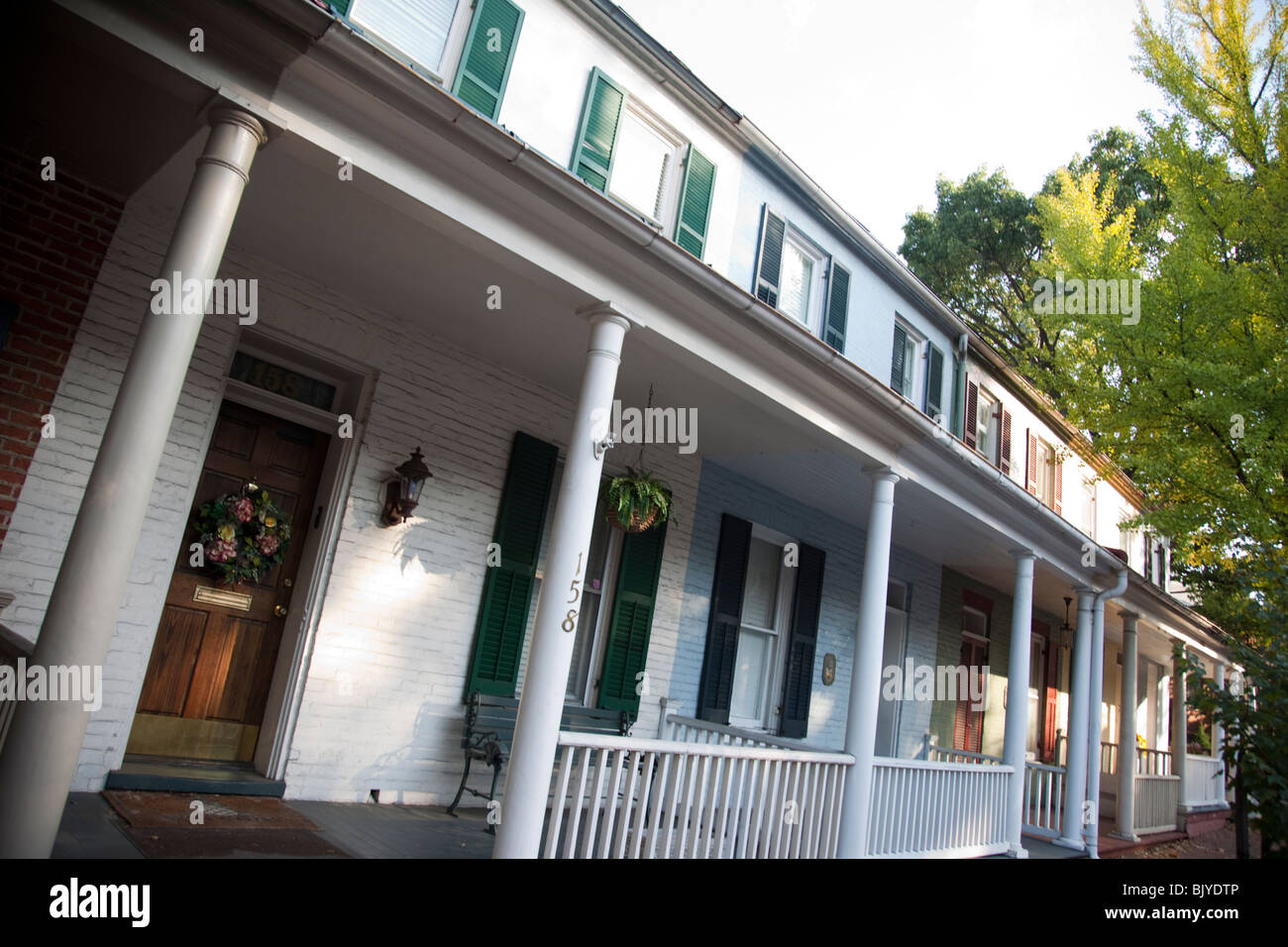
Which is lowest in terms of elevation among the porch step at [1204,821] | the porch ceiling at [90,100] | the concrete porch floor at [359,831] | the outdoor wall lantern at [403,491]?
the concrete porch floor at [359,831]

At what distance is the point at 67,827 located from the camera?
371cm

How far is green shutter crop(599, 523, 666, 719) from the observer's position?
695 cm

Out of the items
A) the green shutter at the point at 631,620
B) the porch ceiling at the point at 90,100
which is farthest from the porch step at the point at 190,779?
the porch ceiling at the point at 90,100

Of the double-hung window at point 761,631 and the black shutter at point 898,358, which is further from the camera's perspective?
the black shutter at point 898,358

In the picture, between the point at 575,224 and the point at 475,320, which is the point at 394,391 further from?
the point at 575,224

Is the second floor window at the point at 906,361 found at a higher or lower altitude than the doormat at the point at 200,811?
higher

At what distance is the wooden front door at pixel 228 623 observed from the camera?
4.97 meters

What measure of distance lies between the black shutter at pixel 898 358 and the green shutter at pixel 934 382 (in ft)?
1.46

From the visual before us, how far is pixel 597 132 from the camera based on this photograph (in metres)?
6.51

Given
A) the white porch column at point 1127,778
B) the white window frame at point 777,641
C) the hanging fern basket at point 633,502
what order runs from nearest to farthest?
the hanging fern basket at point 633,502, the white window frame at point 777,641, the white porch column at point 1127,778

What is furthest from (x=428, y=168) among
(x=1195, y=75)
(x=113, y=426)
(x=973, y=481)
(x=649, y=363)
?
(x=1195, y=75)

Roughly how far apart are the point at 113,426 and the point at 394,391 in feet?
9.66

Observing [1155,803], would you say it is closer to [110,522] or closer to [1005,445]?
[1005,445]

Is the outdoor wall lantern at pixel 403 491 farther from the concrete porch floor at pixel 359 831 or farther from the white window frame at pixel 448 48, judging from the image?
the white window frame at pixel 448 48
